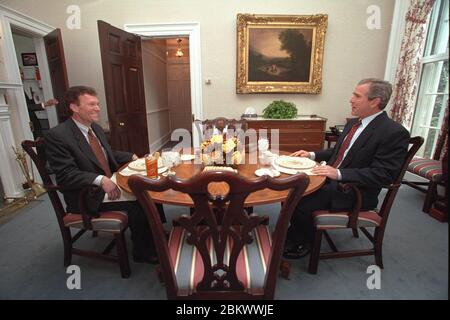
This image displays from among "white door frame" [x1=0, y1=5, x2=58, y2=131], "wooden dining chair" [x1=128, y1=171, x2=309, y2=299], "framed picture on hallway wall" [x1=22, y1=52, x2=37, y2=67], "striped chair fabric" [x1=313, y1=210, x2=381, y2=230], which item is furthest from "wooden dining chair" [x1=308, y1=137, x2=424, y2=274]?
"framed picture on hallway wall" [x1=22, y1=52, x2=37, y2=67]

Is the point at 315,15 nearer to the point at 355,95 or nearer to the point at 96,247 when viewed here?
the point at 355,95

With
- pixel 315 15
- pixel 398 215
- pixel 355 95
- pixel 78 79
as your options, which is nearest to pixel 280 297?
pixel 355 95

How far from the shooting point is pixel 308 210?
161 centimetres

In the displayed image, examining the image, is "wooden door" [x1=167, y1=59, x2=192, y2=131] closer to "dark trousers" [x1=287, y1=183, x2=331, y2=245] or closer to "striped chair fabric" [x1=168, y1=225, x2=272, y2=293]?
"dark trousers" [x1=287, y1=183, x2=331, y2=245]

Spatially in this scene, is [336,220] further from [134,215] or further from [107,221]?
[107,221]

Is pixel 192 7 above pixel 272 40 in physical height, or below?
above

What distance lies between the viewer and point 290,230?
1.79 meters

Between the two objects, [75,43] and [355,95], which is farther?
[75,43]

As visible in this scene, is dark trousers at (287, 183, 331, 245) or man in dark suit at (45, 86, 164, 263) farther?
dark trousers at (287, 183, 331, 245)

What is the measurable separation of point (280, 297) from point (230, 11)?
3.67 m

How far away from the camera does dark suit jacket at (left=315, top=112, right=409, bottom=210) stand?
1403 millimetres

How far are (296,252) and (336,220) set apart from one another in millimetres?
450

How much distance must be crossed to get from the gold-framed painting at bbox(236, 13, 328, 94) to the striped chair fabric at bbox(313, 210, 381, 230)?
261 centimetres

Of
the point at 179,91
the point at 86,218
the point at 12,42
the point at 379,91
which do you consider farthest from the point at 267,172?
the point at 179,91
